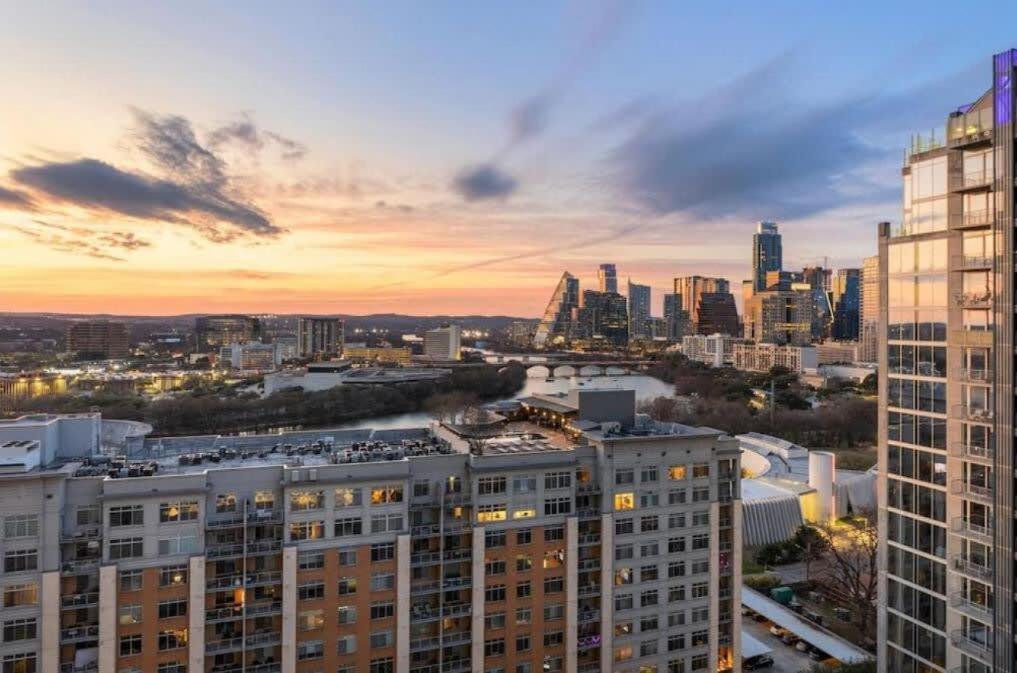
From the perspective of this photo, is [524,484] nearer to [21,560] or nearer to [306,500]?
[306,500]

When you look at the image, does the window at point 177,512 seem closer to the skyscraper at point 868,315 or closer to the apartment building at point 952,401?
the apartment building at point 952,401

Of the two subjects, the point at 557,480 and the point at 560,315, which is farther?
the point at 560,315

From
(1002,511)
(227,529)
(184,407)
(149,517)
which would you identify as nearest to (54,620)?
(149,517)

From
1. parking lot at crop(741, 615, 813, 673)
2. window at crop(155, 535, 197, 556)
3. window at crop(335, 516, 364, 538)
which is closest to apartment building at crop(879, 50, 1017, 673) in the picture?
parking lot at crop(741, 615, 813, 673)

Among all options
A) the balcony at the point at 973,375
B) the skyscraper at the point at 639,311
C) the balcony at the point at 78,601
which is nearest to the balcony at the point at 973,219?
the balcony at the point at 973,375

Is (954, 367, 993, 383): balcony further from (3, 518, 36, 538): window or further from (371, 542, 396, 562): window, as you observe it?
(3, 518, 36, 538): window

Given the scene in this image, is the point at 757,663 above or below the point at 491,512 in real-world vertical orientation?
below

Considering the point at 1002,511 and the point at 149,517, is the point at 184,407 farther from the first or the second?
the point at 1002,511

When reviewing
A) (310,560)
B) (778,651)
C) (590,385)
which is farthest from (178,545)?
(590,385)
